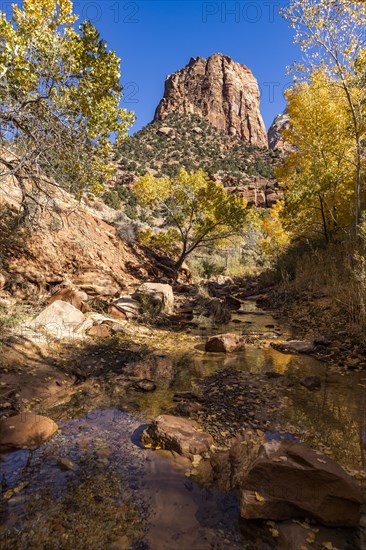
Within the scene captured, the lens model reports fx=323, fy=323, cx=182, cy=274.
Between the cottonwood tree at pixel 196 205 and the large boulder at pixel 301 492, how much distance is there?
509 inches

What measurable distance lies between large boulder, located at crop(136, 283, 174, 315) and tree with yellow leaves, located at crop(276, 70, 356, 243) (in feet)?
18.1

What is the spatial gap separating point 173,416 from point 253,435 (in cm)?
82

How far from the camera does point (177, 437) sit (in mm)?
2939

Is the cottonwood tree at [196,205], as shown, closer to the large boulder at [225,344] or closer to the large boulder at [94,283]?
the large boulder at [94,283]

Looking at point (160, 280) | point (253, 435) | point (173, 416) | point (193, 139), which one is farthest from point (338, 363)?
point (193, 139)

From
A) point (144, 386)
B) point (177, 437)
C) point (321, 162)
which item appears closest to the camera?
point (177, 437)

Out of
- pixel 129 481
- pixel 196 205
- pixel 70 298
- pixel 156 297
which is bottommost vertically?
pixel 129 481

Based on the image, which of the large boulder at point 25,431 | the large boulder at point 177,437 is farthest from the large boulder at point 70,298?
the large boulder at point 177,437

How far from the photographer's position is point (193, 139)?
64.7 metres

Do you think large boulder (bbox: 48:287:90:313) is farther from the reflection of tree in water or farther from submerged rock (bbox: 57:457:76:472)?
the reflection of tree in water

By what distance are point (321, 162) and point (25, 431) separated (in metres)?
12.3

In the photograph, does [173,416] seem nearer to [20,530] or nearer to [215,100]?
[20,530]

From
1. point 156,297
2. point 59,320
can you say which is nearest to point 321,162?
point 156,297

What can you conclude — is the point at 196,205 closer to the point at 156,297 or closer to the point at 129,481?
the point at 156,297
